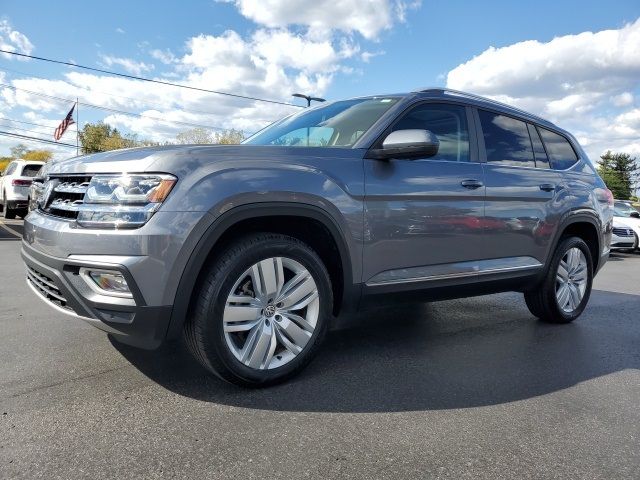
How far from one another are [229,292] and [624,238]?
44.7ft

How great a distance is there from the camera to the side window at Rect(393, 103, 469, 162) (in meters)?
3.67

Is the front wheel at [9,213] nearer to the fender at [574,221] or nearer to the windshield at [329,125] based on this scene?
the windshield at [329,125]

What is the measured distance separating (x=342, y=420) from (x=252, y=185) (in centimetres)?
130

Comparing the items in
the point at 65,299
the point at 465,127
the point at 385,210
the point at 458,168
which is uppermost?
the point at 465,127

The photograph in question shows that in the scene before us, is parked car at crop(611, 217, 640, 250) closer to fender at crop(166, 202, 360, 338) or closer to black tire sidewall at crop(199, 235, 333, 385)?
black tire sidewall at crop(199, 235, 333, 385)

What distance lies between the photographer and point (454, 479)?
6.90ft

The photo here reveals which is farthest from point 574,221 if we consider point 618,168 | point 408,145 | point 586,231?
point 618,168

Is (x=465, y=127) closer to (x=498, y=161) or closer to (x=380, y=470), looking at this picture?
(x=498, y=161)

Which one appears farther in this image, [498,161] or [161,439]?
[498,161]

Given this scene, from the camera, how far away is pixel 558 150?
489 cm

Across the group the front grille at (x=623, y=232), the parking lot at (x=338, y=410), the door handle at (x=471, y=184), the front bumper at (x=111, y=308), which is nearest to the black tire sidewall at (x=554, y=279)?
the parking lot at (x=338, y=410)

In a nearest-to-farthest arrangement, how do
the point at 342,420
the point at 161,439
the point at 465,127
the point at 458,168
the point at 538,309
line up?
the point at 161,439, the point at 342,420, the point at 458,168, the point at 465,127, the point at 538,309

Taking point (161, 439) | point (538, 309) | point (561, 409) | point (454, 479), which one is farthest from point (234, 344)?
point (538, 309)

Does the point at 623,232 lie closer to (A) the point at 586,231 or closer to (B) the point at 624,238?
(B) the point at 624,238
